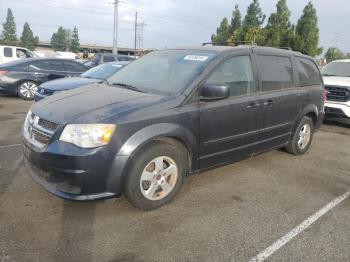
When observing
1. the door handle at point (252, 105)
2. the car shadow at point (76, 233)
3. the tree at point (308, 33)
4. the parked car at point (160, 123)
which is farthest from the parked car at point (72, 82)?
the tree at point (308, 33)

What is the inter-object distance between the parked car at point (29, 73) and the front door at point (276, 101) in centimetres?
819

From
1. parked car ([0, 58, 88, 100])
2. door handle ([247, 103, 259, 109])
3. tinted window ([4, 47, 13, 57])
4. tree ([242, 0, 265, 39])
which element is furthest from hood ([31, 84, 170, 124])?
tree ([242, 0, 265, 39])

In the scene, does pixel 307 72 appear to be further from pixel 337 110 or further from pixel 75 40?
pixel 75 40

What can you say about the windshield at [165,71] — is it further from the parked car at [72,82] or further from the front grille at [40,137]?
the parked car at [72,82]

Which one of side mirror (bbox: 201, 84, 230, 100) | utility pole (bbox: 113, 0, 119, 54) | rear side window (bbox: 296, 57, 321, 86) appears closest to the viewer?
side mirror (bbox: 201, 84, 230, 100)

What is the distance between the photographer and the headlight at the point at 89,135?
3256mm

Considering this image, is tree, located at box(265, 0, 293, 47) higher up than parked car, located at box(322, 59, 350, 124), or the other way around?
tree, located at box(265, 0, 293, 47)

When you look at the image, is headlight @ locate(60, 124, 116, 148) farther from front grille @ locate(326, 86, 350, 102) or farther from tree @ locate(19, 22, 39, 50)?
tree @ locate(19, 22, 39, 50)

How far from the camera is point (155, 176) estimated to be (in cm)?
369

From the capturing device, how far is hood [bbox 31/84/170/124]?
3.38m

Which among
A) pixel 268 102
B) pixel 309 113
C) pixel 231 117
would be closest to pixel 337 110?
pixel 309 113

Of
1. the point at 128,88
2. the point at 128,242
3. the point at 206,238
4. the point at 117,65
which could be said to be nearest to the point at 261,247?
the point at 206,238

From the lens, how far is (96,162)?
324 cm

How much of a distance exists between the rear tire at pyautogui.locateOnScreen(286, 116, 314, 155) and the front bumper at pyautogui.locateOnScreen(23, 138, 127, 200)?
3460 millimetres
